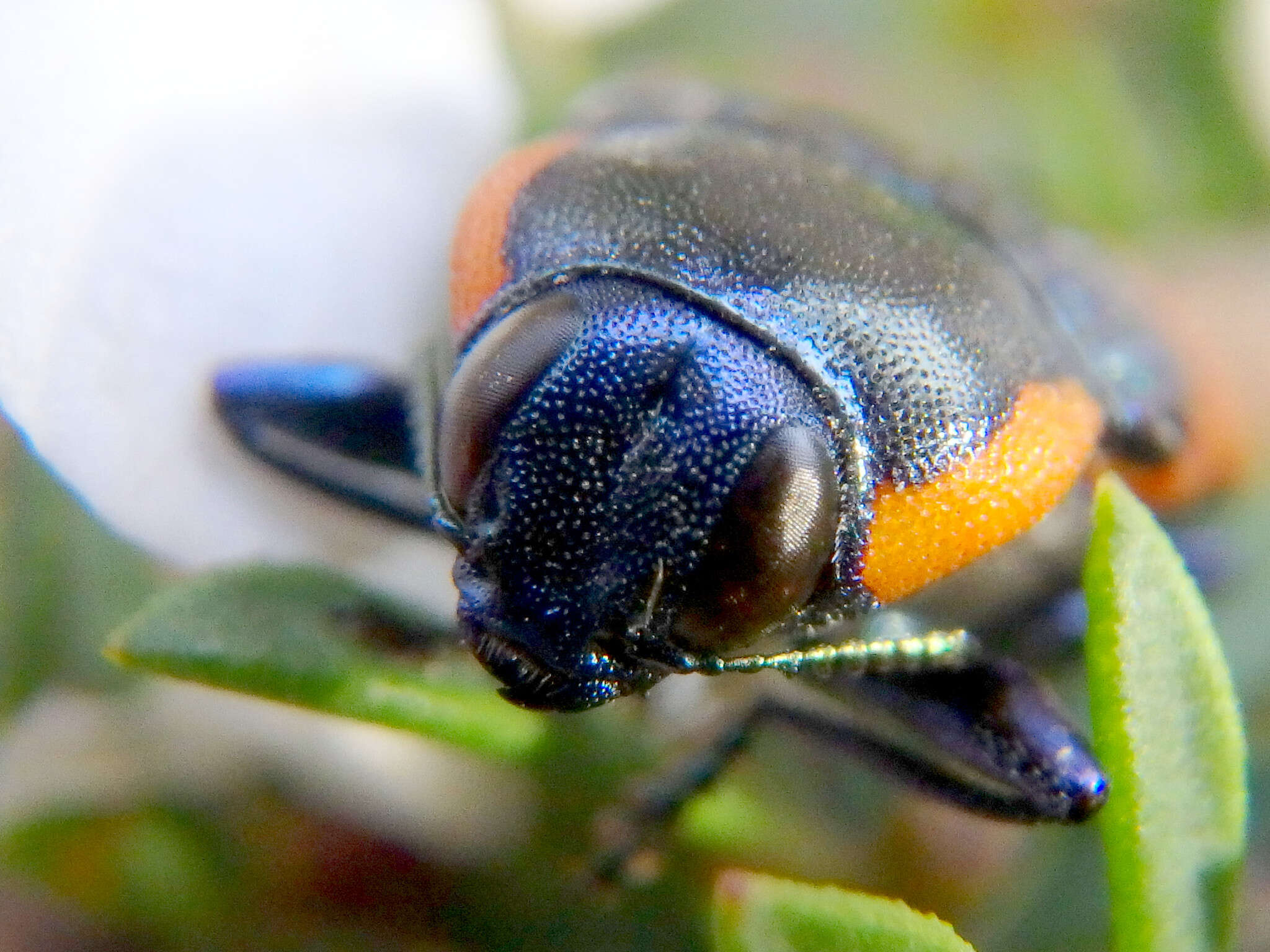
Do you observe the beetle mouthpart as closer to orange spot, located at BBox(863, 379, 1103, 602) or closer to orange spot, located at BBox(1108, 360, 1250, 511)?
orange spot, located at BBox(863, 379, 1103, 602)

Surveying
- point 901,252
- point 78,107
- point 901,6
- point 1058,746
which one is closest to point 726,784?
point 1058,746

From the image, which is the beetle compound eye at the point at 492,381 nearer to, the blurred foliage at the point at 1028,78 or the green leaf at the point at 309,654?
the green leaf at the point at 309,654

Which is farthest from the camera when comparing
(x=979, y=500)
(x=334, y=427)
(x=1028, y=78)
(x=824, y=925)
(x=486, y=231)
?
(x=1028, y=78)

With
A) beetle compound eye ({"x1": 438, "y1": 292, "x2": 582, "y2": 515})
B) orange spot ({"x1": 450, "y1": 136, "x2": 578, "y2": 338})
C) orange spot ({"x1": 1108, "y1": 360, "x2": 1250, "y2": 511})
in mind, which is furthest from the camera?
orange spot ({"x1": 1108, "y1": 360, "x2": 1250, "y2": 511})

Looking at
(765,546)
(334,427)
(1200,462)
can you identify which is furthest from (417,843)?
(1200,462)

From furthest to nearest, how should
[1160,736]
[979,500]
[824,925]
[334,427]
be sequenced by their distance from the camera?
[334,427] < [979,500] < [1160,736] < [824,925]

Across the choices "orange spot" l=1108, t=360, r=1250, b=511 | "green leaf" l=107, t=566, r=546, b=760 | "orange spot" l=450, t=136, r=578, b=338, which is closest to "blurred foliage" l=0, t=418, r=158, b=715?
"green leaf" l=107, t=566, r=546, b=760

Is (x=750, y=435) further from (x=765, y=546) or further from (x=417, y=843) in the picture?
(x=417, y=843)

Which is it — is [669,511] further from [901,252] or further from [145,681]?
[145,681]
